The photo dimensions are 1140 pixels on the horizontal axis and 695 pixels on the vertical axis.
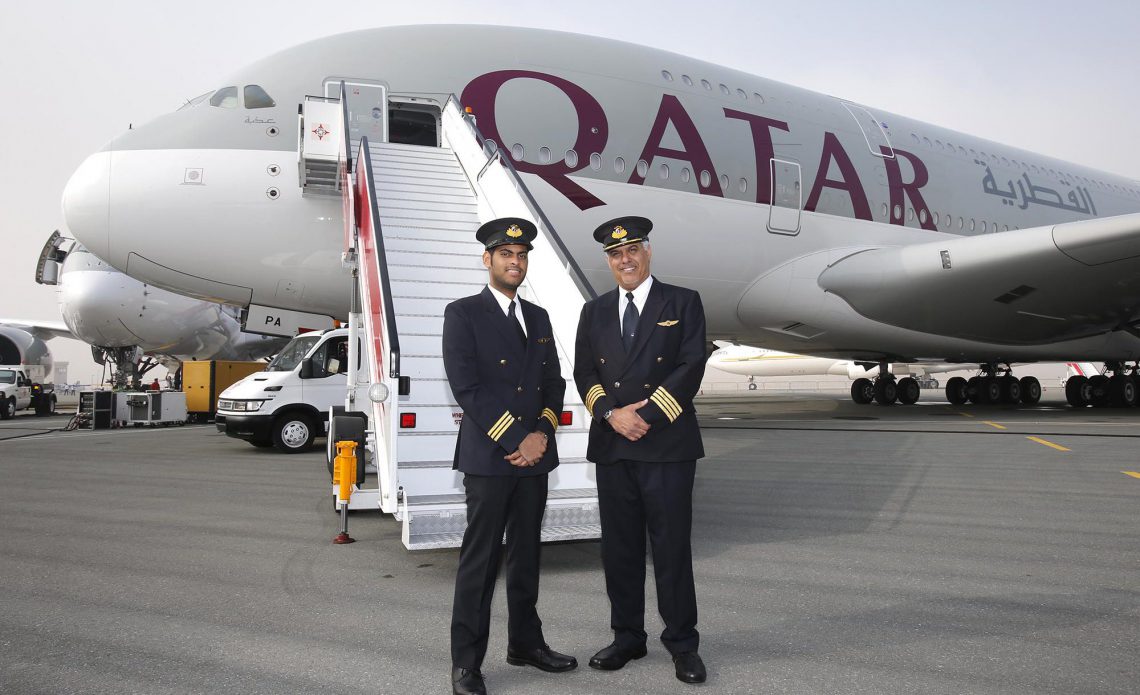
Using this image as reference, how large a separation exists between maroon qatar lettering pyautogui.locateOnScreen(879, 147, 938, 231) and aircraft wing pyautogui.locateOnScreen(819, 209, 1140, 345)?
90cm

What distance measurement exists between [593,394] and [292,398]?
8713 mm

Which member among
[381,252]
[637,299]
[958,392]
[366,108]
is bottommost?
[958,392]

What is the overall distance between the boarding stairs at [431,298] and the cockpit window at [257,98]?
1.68 meters

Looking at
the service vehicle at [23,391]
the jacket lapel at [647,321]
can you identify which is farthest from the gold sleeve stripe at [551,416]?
the service vehicle at [23,391]

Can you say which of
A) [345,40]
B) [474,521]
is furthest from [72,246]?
[474,521]

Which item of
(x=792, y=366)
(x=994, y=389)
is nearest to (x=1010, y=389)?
(x=994, y=389)

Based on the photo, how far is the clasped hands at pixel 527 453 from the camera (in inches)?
108

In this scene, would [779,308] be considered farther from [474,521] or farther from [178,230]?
[474,521]

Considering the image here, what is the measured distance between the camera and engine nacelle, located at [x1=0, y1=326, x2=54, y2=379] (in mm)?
27375

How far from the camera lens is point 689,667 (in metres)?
2.65

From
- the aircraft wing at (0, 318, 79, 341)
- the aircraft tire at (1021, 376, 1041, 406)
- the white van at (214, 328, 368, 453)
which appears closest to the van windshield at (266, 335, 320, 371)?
the white van at (214, 328, 368, 453)

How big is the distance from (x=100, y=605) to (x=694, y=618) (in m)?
2.74

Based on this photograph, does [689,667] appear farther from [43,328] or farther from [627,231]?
[43,328]

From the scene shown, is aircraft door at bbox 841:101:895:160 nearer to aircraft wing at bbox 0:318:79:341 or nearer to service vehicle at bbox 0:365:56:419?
service vehicle at bbox 0:365:56:419
